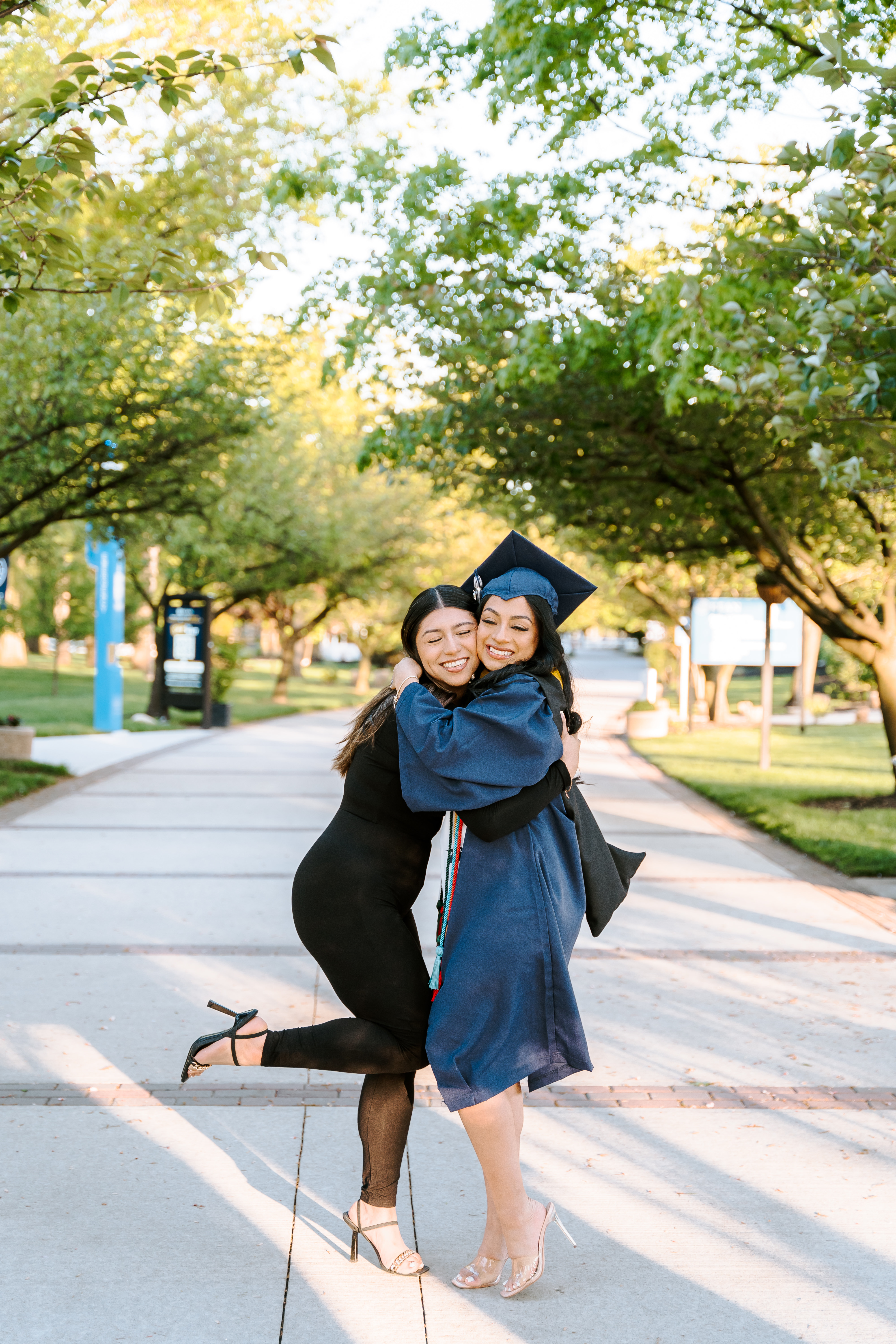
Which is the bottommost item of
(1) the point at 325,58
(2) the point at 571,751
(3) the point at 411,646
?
(2) the point at 571,751

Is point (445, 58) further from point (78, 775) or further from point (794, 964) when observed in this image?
point (78, 775)

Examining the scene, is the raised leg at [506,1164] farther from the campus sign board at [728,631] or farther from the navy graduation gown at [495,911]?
the campus sign board at [728,631]

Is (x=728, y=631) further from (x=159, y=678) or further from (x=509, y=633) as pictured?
(x=509, y=633)

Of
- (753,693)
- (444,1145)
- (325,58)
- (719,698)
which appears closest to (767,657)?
(719,698)

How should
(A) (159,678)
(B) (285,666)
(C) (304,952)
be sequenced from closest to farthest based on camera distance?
(C) (304,952)
(A) (159,678)
(B) (285,666)

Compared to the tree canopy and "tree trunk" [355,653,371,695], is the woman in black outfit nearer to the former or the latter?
the tree canopy

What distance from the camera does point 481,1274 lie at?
3121 mm

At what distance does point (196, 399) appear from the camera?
13.2 meters

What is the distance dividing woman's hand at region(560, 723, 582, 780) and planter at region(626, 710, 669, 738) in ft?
65.3

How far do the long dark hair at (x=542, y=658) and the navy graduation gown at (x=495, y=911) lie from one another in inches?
1.5

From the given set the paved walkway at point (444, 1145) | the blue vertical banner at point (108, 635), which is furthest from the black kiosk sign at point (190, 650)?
the paved walkway at point (444, 1145)

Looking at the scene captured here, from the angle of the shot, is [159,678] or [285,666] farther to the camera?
[285,666]

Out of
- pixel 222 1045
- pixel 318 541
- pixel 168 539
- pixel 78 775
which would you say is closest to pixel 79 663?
pixel 318 541

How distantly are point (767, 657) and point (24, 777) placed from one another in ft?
33.4
